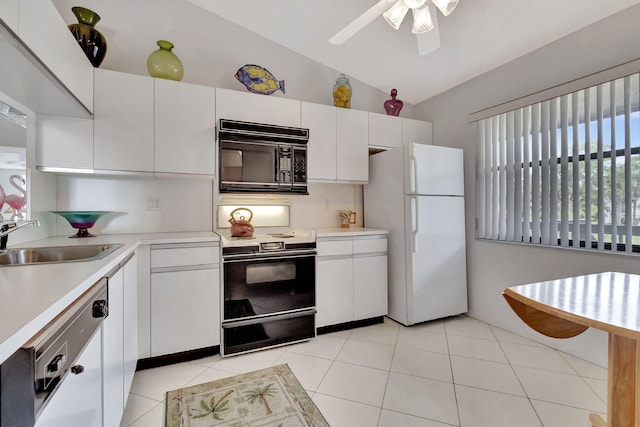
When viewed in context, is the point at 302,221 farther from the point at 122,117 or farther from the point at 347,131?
the point at 122,117

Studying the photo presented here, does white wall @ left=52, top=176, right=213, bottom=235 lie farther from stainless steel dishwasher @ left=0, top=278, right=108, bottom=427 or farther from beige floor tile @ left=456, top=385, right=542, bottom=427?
beige floor tile @ left=456, top=385, right=542, bottom=427

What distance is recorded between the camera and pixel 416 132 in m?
3.39

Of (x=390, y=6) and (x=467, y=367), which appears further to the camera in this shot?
(x=467, y=367)

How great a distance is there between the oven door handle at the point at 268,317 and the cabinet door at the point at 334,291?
0.14 meters

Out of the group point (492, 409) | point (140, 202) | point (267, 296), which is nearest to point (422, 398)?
point (492, 409)

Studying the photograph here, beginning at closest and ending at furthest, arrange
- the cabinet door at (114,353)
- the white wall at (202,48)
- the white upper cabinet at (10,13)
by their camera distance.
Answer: the white upper cabinet at (10,13) < the cabinet door at (114,353) < the white wall at (202,48)

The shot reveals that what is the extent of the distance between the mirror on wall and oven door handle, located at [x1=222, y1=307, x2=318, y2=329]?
1.43 meters

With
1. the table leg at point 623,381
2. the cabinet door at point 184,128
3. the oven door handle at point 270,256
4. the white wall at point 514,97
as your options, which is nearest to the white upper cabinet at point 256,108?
the cabinet door at point 184,128

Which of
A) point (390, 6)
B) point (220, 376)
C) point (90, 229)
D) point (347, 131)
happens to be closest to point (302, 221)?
point (347, 131)

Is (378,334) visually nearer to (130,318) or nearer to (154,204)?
(130,318)

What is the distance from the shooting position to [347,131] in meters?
2.98

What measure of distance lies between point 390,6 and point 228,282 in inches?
82.5

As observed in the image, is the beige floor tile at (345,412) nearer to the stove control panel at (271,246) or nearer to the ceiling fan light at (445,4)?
the stove control panel at (271,246)

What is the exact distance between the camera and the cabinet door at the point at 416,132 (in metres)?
3.32
